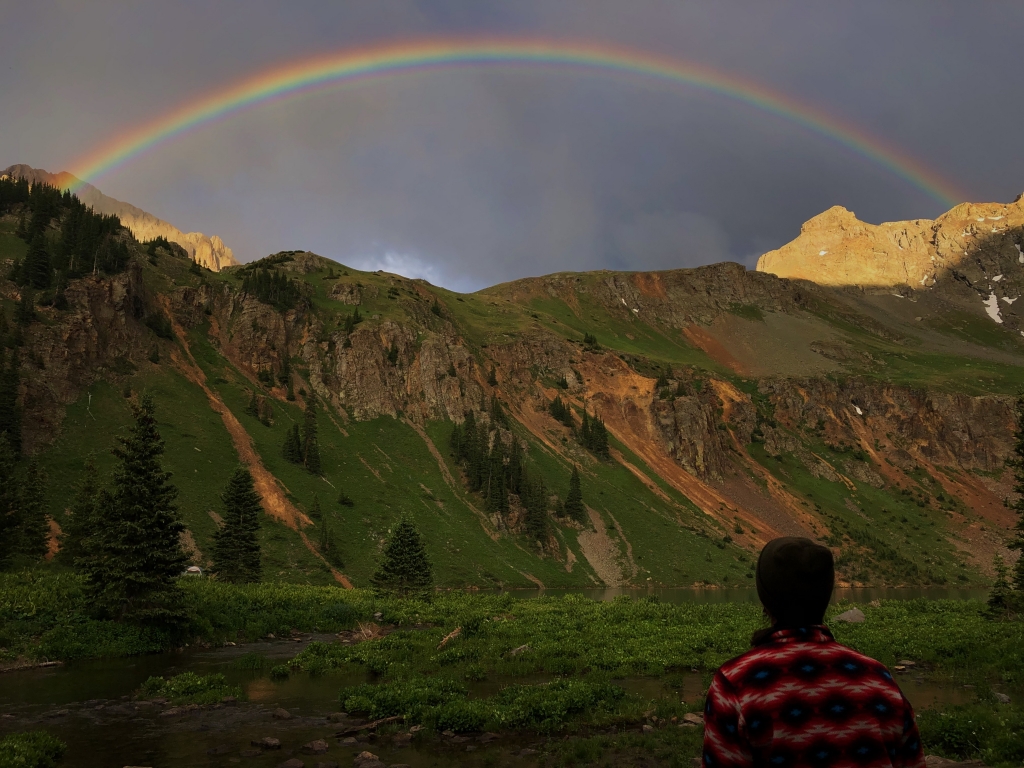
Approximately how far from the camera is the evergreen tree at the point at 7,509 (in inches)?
1507

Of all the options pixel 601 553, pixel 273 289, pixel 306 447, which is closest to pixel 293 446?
pixel 306 447

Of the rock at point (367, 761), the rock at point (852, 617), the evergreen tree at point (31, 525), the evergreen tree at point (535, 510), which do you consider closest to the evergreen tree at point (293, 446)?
the evergreen tree at point (535, 510)

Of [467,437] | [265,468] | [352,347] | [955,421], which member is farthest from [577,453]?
[955,421]

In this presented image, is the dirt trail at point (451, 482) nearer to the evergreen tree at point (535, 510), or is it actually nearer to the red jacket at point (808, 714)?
the evergreen tree at point (535, 510)

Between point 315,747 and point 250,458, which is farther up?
point 250,458

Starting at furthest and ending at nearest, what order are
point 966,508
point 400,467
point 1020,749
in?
point 966,508, point 400,467, point 1020,749

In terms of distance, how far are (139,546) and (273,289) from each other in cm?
11264

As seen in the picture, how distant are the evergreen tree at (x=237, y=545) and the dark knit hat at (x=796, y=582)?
56.1 metres

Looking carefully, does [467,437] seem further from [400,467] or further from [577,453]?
[577,453]

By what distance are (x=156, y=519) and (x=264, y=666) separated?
9714 millimetres

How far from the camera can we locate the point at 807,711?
3895mm

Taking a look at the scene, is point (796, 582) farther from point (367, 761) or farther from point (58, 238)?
point (58, 238)

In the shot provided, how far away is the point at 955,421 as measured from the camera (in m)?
188

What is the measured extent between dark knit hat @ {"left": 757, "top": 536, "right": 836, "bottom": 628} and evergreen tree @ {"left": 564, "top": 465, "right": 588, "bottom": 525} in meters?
109
